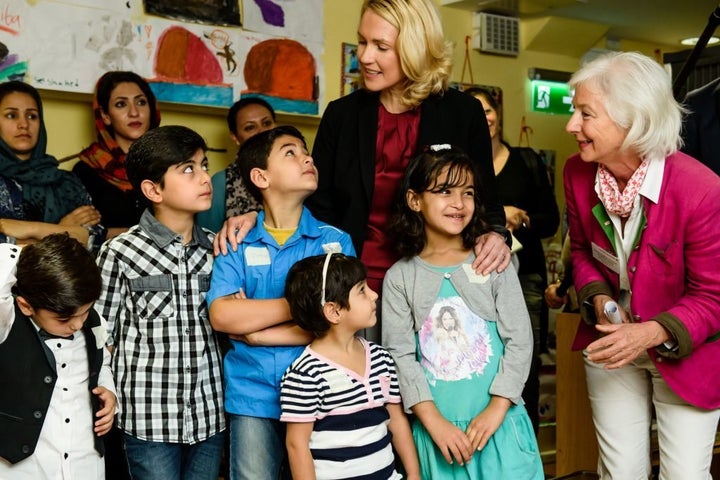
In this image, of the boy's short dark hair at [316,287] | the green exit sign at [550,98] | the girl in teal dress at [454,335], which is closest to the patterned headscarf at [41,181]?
the boy's short dark hair at [316,287]

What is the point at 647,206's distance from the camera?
2.08 m

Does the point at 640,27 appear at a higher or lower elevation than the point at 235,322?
higher

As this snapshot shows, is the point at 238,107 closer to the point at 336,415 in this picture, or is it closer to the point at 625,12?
the point at 336,415

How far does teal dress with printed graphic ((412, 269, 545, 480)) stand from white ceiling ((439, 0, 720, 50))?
3076 mm

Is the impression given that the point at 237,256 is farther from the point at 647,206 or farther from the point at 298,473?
the point at 647,206

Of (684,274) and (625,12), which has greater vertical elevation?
(625,12)

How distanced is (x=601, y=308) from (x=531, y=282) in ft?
5.06

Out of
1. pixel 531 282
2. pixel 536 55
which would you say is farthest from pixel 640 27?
pixel 531 282

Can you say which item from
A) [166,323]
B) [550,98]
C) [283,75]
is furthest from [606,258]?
[550,98]

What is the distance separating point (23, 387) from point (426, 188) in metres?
1.12

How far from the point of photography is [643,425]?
2.23 metres

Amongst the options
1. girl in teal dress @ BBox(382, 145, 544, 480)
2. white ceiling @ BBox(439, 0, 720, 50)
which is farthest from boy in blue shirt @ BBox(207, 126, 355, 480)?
white ceiling @ BBox(439, 0, 720, 50)

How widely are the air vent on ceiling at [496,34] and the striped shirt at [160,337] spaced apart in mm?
3305

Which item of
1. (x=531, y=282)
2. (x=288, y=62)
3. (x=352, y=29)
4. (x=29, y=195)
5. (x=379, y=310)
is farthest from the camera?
(x=352, y=29)
